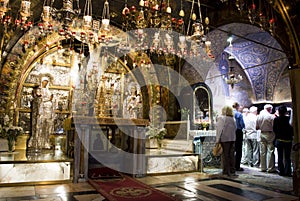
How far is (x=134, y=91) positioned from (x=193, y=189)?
6530mm

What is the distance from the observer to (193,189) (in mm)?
4617

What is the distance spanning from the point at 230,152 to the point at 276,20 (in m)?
3.27

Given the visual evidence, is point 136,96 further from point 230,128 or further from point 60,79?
point 230,128

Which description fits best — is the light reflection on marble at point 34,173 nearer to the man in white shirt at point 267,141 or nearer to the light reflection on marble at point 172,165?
the light reflection on marble at point 172,165

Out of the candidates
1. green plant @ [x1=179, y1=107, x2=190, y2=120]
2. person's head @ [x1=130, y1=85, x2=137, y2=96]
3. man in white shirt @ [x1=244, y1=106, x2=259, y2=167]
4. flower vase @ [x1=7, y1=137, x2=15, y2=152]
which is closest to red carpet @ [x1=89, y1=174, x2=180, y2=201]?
flower vase @ [x1=7, y1=137, x2=15, y2=152]

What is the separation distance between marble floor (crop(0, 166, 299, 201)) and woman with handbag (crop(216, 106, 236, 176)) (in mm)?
373

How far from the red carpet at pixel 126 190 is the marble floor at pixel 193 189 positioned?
15 centimetres

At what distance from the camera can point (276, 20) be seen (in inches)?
243

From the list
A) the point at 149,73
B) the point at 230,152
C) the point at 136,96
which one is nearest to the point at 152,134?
the point at 136,96

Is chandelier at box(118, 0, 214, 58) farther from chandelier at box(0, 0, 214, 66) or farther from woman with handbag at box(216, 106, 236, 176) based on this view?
woman with handbag at box(216, 106, 236, 176)

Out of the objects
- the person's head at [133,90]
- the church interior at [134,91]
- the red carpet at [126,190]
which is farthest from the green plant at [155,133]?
the red carpet at [126,190]

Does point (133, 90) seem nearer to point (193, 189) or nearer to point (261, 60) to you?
point (261, 60)

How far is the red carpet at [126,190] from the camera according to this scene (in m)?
3.93

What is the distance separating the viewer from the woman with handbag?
6074mm
